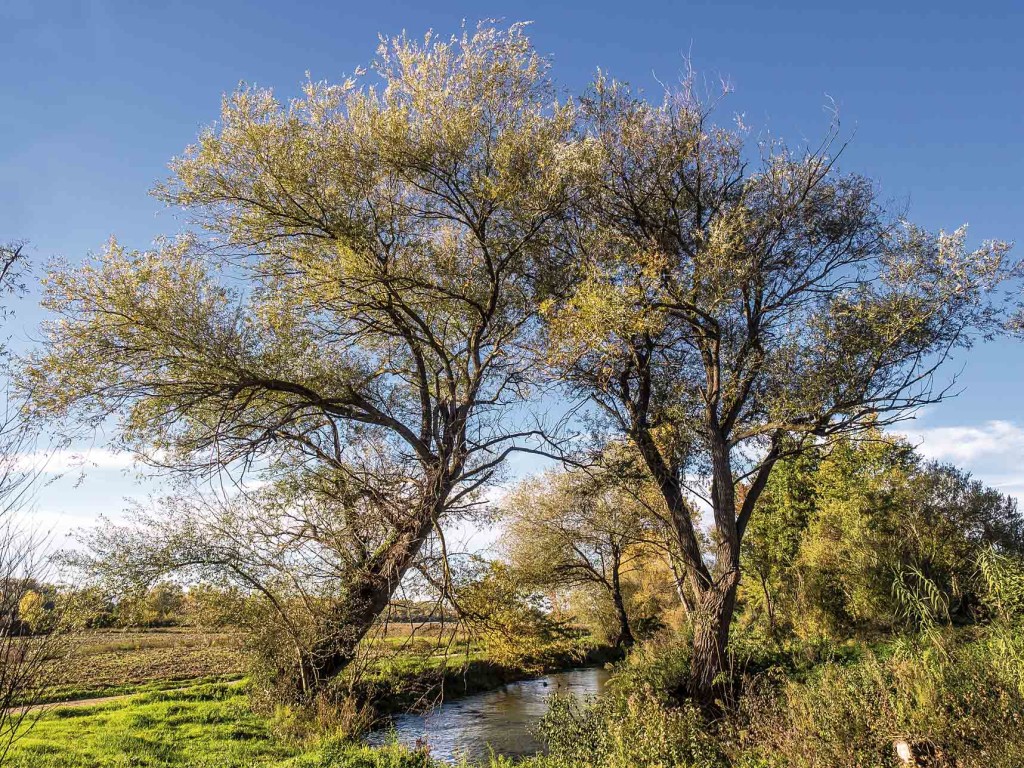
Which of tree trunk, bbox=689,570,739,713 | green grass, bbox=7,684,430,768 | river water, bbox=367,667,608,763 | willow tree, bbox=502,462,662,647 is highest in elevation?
willow tree, bbox=502,462,662,647

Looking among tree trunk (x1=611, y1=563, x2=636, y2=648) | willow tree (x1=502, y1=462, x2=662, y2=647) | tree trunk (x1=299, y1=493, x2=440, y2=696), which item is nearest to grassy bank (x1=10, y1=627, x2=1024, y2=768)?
tree trunk (x1=299, y1=493, x2=440, y2=696)

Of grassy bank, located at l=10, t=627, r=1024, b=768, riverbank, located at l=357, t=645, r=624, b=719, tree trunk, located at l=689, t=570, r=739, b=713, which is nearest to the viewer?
grassy bank, located at l=10, t=627, r=1024, b=768

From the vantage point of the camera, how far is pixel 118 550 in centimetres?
1198

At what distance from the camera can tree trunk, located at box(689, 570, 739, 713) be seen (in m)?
12.2

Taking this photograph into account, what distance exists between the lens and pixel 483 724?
1670 cm

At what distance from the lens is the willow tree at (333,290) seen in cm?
1022

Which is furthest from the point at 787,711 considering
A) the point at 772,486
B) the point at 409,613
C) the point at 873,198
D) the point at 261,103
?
the point at 772,486

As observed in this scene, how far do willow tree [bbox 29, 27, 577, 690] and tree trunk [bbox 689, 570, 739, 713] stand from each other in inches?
212

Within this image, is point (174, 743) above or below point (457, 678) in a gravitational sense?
above

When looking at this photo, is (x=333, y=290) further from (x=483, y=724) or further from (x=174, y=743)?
(x=483, y=724)

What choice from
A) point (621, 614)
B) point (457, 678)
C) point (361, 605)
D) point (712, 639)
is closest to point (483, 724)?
point (457, 678)

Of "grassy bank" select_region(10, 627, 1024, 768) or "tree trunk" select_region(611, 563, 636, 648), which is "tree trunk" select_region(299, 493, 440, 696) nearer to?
"grassy bank" select_region(10, 627, 1024, 768)

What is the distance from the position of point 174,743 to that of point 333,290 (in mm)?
9335

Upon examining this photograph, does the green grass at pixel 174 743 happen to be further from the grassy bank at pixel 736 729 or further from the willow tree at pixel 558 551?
the willow tree at pixel 558 551
